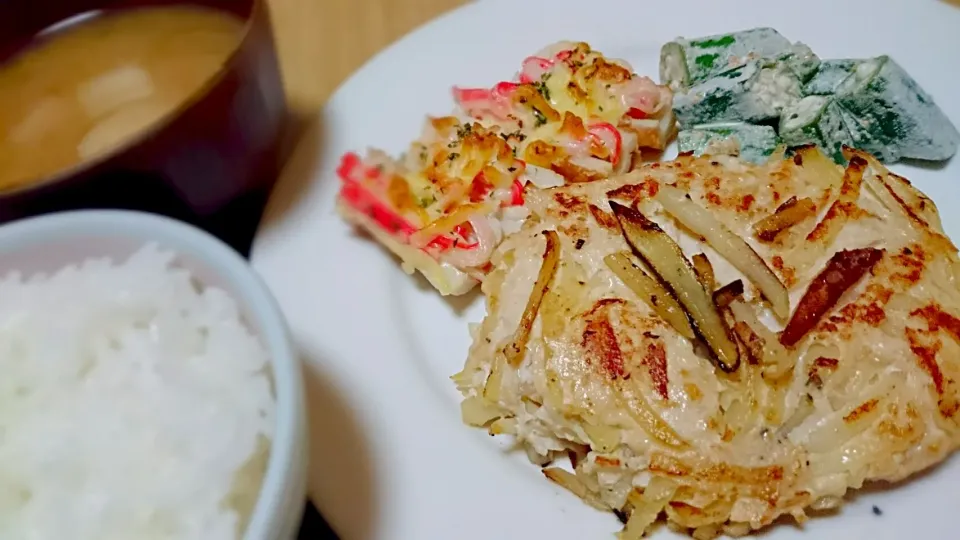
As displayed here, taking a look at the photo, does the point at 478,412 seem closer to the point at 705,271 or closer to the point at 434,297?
the point at 434,297

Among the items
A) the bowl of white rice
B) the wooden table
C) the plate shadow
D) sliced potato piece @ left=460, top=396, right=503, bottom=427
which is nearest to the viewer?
the bowl of white rice

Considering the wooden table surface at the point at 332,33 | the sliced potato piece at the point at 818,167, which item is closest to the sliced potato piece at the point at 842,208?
the sliced potato piece at the point at 818,167

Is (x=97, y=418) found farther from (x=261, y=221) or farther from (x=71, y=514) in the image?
(x=261, y=221)

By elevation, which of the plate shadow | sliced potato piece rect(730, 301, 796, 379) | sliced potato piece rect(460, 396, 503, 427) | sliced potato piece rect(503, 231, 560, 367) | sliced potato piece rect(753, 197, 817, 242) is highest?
sliced potato piece rect(753, 197, 817, 242)

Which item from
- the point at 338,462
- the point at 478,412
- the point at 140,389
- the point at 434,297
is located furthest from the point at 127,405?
the point at 434,297

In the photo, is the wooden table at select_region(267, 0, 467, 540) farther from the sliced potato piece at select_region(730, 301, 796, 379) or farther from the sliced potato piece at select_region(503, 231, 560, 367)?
the sliced potato piece at select_region(730, 301, 796, 379)

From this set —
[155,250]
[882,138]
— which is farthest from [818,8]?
[155,250]

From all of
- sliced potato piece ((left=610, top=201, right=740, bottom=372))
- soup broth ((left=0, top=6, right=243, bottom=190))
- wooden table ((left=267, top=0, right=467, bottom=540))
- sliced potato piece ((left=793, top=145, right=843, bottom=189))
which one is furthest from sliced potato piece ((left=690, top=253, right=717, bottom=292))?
wooden table ((left=267, top=0, right=467, bottom=540))

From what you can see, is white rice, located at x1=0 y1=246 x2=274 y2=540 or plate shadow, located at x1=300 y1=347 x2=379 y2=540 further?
plate shadow, located at x1=300 y1=347 x2=379 y2=540
